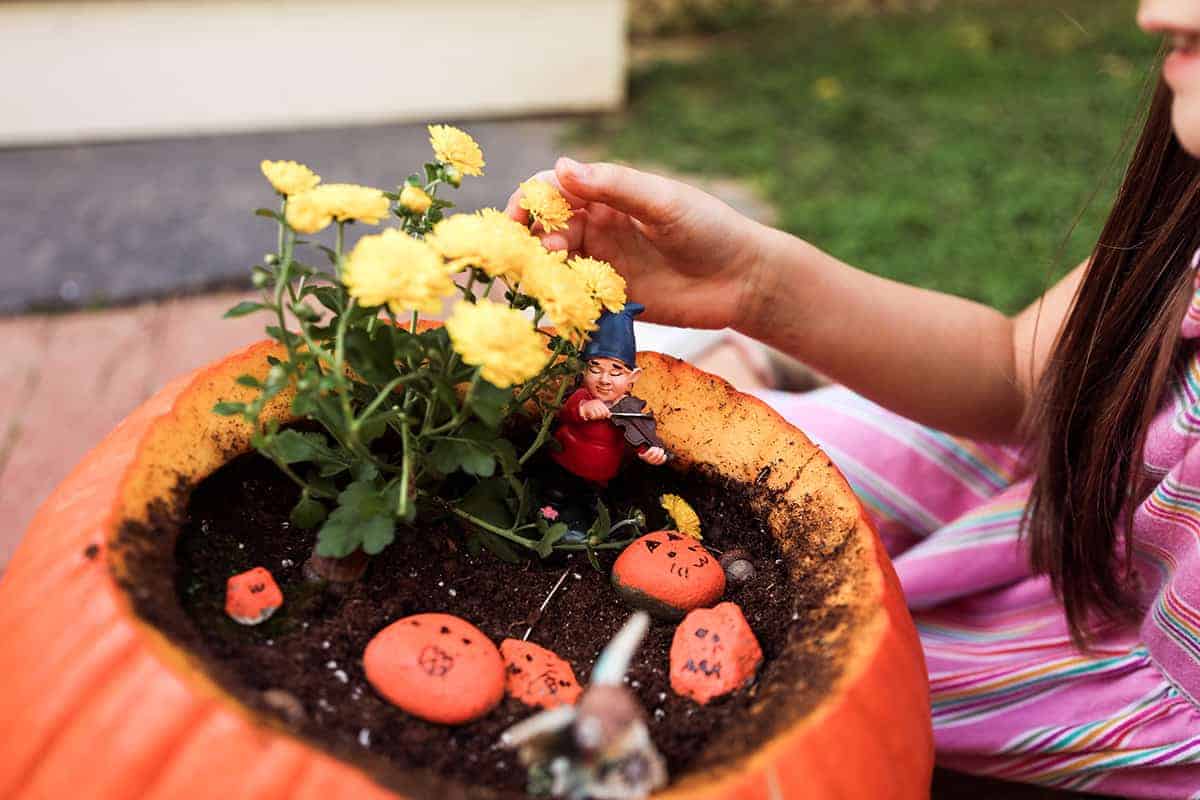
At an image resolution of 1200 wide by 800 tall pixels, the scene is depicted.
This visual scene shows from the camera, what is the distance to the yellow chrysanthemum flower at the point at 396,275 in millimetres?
698

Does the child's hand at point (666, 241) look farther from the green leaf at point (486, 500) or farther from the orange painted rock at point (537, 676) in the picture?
the orange painted rock at point (537, 676)

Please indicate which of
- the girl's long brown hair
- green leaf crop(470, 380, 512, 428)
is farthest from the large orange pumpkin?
the girl's long brown hair

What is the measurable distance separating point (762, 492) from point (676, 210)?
0.28 meters

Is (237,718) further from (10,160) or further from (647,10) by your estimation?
(647,10)

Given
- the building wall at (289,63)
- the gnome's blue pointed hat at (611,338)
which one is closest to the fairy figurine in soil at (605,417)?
the gnome's blue pointed hat at (611,338)

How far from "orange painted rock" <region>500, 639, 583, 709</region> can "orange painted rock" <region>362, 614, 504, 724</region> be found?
2 cm

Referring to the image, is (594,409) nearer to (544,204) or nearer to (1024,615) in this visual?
(544,204)

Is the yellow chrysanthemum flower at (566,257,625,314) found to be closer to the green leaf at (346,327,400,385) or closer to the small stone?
the green leaf at (346,327,400,385)

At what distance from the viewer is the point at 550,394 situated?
99 cm

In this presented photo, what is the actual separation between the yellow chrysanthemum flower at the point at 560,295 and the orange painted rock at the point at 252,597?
272mm

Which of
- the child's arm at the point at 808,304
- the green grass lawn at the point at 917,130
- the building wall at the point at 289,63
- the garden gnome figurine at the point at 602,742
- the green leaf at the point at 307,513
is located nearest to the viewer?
the garden gnome figurine at the point at 602,742

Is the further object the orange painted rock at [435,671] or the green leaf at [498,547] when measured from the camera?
the green leaf at [498,547]


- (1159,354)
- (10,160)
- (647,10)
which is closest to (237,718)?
(1159,354)

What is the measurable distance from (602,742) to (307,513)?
339 millimetres
